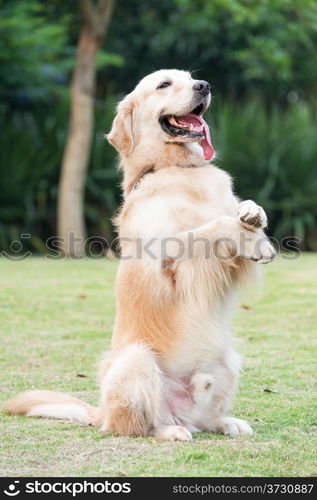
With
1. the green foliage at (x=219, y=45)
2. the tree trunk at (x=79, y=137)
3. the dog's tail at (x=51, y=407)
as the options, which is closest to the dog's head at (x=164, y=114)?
the dog's tail at (x=51, y=407)

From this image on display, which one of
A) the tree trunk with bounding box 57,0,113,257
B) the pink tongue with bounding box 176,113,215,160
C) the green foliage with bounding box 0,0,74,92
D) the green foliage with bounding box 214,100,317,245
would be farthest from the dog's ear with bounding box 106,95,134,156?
the green foliage with bounding box 214,100,317,245

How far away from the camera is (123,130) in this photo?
18.9 ft

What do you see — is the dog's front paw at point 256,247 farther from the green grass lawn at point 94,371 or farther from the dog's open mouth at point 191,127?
the dog's open mouth at point 191,127

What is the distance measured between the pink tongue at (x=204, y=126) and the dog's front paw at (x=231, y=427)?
1605 mm

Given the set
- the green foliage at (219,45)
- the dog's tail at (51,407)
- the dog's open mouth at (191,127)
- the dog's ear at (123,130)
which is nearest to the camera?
the dog's tail at (51,407)

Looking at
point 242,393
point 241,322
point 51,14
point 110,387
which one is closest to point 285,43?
point 51,14

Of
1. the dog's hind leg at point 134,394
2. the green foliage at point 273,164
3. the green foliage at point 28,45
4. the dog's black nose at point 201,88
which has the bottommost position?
the dog's hind leg at point 134,394

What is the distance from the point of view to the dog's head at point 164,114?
5617mm

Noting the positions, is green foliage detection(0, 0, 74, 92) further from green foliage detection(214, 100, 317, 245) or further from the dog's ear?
the dog's ear

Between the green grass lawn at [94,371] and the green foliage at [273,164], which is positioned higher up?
the green foliage at [273,164]

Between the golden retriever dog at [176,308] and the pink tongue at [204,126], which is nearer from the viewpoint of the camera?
the golden retriever dog at [176,308]

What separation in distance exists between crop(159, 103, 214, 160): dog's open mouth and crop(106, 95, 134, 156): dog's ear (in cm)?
22

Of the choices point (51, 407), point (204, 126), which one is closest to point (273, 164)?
point (204, 126)
